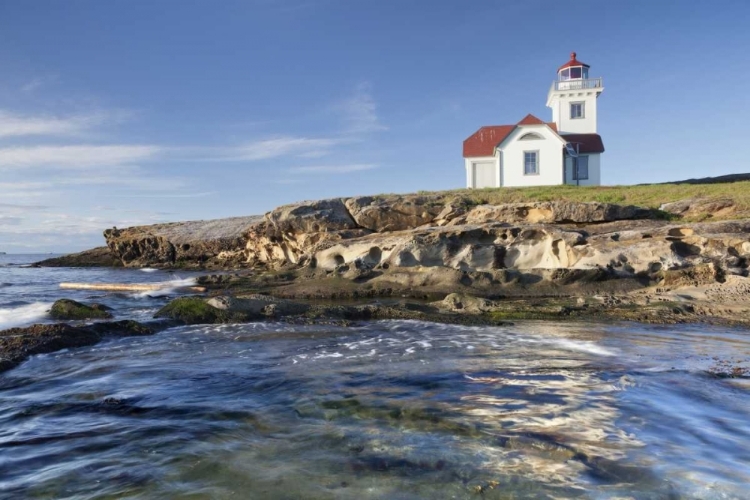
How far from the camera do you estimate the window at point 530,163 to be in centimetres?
3053

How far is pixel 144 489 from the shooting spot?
3.65 meters

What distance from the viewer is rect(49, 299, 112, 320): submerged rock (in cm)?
1178

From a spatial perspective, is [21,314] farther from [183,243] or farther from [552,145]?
[552,145]

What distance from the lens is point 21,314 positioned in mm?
12562

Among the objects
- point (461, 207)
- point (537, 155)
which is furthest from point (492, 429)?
point (537, 155)

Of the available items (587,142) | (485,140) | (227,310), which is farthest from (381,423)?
(587,142)

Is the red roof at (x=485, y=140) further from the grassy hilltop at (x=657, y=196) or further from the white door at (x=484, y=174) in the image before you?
the grassy hilltop at (x=657, y=196)

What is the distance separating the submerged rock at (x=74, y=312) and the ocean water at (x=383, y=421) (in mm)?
3777

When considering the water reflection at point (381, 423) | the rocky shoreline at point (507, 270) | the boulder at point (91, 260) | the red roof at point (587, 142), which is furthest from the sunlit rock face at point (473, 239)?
the red roof at point (587, 142)

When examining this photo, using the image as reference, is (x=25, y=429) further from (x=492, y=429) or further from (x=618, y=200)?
(x=618, y=200)

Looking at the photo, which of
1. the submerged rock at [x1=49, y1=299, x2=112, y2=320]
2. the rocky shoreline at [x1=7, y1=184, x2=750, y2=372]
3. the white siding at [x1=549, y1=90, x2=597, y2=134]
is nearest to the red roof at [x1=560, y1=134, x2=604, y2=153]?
the white siding at [x1=549, y1=90, x2=597, y2=134]

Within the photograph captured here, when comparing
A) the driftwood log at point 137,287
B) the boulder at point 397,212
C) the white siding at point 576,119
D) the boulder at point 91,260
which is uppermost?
the white siding at point 576,119

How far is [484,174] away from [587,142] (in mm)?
6847

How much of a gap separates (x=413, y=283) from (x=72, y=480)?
39.0ft
